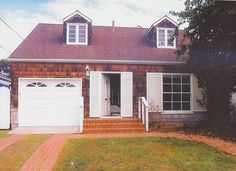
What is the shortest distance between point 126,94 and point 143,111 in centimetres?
166

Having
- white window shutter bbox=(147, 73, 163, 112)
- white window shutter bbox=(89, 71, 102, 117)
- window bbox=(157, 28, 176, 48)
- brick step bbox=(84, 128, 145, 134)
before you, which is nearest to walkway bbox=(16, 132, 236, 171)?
brick step bbox=(84, 128, 145, 134)

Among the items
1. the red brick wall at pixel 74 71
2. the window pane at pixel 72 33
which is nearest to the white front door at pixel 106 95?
the red brick wall at pixel 74 71

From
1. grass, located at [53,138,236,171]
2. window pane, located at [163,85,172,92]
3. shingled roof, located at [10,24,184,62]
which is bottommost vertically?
grass, located at [53,138,236,171]

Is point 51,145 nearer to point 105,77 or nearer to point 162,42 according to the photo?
point 105,77

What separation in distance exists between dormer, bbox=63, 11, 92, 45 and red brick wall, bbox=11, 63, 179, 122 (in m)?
2.16

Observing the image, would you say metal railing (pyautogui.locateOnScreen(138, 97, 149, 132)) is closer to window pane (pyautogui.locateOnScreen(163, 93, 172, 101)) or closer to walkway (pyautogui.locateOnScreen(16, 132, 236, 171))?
window pane (pyautogui.locateOnScreen(163, 93, 172, 101))

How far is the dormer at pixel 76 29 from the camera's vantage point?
18422 mm

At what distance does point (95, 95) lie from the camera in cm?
1692

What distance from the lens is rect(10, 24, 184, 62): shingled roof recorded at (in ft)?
56.5

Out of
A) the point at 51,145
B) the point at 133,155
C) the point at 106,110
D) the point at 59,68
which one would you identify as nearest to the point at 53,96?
the point at 59,68

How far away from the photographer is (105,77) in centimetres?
1758

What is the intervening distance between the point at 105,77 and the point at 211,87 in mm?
5557

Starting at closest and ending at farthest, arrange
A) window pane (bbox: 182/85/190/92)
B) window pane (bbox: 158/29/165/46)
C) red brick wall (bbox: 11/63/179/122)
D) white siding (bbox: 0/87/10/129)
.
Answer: white siding (bbox: 0/87/10/129) → red brick wall (bbox: 11/63/179/122) → window pane (bbox: 182/85/190/92) → window pane (bbox: 158/29/165/46)

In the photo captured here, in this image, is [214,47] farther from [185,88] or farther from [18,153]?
[18,153]
